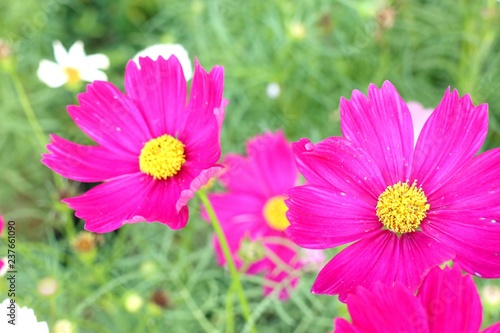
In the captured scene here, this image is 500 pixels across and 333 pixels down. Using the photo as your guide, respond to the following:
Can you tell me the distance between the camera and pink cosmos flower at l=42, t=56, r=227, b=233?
24.8 inches

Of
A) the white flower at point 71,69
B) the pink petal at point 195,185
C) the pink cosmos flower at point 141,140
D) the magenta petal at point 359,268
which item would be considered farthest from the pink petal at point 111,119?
the white flower at point 71,69

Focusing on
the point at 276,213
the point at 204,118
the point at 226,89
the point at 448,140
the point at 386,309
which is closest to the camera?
the point at 386,309

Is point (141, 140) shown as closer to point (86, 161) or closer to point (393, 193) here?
point (86, 161)

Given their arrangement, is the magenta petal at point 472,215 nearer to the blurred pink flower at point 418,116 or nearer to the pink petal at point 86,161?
the blurred pink flower at point 418,116

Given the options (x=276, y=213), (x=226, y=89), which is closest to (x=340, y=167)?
(x=276, y=213)

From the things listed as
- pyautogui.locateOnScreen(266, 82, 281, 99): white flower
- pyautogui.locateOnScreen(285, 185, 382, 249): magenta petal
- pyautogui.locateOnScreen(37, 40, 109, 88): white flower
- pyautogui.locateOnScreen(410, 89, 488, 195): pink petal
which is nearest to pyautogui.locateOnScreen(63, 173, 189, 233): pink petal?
pyautogui.locateOnScreen(285, 185, 382, 249): magenta petal

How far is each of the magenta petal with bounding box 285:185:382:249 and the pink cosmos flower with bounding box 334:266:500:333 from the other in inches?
3.1

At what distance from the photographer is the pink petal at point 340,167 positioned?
0.53 meters

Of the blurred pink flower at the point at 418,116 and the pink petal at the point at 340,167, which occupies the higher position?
the blurred pink flower at the point at 418,116

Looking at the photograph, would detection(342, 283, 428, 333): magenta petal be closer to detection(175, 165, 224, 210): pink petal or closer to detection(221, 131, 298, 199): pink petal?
detection(175, 165, 224, 210): pink petal

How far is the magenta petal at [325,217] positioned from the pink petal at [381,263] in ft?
0.05

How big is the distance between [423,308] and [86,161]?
0.39 m

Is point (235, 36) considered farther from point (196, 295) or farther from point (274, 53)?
point (196, 295)

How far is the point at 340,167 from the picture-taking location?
0.54m
